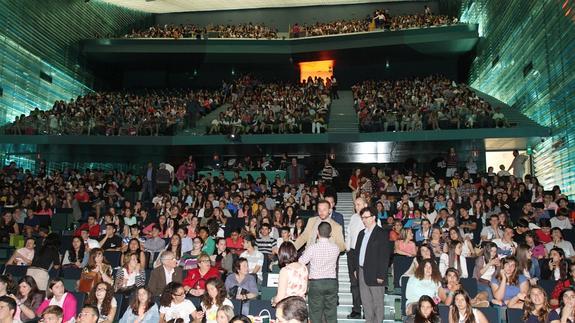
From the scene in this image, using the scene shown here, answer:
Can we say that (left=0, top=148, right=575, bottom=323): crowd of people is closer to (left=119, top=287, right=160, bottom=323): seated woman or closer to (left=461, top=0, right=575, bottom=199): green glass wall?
(left=119, top=287, right=160, bottom=323): seated woman

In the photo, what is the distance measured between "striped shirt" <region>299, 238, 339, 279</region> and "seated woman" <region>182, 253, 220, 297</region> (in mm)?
2274

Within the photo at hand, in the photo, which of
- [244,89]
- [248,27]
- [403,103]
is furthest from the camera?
[248,27]

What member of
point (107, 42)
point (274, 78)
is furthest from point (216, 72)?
point (107, 42)

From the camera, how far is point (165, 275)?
8.78 meters

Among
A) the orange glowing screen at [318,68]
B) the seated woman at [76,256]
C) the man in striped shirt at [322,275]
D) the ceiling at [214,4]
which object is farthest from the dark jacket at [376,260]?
the ceiling at [214,4]

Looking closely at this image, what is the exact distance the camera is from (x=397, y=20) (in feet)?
96.8

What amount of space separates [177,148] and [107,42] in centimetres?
1081

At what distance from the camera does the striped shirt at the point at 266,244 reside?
10.8 meters

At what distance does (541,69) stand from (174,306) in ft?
44.3

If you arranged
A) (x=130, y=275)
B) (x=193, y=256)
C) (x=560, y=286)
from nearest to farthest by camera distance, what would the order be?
1. (x=560, y=286)
2. (x=130, y=275)
3. (x=193, y=256)

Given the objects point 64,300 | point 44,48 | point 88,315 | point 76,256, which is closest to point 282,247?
point 88,315

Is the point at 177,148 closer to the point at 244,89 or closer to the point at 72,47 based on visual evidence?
the point at 244,89

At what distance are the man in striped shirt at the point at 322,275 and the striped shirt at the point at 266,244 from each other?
391cm

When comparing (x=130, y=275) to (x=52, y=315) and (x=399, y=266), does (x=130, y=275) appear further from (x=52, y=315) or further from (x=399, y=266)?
(x=399, y=266)
